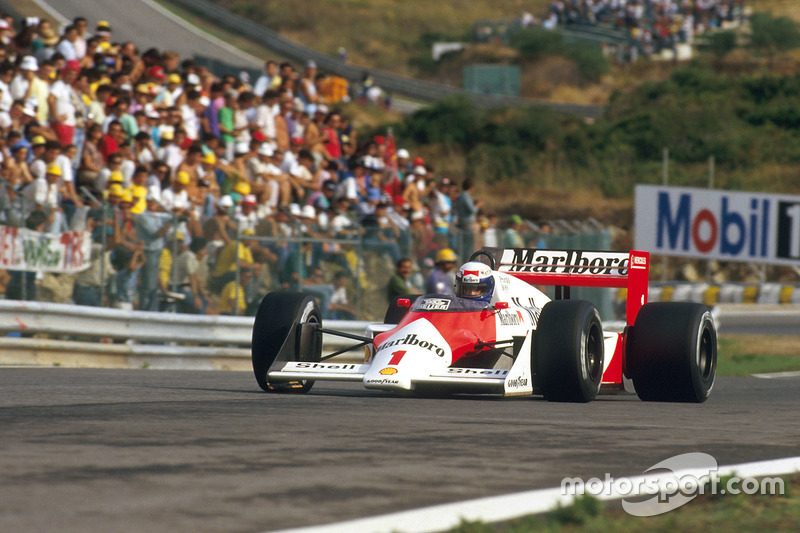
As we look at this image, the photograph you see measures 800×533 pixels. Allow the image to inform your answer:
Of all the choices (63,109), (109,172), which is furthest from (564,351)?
(63,109)

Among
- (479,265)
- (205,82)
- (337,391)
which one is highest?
(205,82)

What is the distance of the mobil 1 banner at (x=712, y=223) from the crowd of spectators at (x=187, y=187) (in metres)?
5.29

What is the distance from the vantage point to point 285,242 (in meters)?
16.0

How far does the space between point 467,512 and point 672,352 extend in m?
6.04

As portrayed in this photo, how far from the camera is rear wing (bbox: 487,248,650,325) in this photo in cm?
1184

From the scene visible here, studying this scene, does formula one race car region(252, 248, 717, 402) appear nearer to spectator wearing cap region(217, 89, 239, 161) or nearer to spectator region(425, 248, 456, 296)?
spectator region(425, 248, 456, 296)

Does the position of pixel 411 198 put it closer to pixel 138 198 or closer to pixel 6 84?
pixel 138 198

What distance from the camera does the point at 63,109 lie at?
16.4m

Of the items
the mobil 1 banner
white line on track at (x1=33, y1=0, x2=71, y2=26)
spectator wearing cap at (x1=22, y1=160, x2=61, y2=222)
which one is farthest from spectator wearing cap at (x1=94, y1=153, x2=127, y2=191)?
white line on track at (x1=33, y1=0, x2=71, y2=26)

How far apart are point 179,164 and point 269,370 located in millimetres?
6963

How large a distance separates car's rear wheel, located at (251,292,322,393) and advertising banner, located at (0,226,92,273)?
3746 millimetres

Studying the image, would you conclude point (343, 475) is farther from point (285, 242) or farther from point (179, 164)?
point (179, 164)

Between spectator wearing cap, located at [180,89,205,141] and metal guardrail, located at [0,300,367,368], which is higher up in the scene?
spectator wearing cap, located at [180,89,205,141]

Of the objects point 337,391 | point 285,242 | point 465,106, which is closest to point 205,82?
point 285,242
